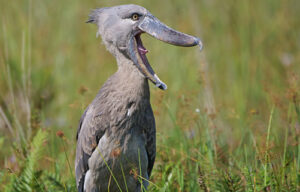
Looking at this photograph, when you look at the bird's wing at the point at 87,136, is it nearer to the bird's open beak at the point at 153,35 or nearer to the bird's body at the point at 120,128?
the bird's body at the point at 120,128

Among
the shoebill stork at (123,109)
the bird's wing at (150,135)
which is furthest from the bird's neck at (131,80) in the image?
the bird's wing at (150,135)

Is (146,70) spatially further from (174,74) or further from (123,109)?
(174,74)

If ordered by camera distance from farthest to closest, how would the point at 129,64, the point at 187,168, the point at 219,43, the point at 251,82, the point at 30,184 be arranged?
the point at 219,43
the point at 251,82
the point at 187,168
the point at 30,184
the point at 129,64

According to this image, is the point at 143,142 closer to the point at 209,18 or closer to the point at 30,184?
the point at 30,184

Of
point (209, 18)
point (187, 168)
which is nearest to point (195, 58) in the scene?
point (209, 18)

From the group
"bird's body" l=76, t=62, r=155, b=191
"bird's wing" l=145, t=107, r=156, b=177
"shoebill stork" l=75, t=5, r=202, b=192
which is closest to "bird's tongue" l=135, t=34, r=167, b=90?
"shoebill stork" l=75, t=5, r=202, b=192

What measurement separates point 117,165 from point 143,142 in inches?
9.8

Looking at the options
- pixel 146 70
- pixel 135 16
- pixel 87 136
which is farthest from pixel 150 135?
pixel 135 16

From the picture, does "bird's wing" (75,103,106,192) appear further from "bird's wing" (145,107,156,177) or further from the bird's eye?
the bird's eye

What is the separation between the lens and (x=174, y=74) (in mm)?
6754

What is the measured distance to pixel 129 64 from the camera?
134 inches

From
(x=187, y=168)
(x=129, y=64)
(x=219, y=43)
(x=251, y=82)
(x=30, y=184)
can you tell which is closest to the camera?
(x=129, y=64)

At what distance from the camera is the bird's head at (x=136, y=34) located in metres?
3.28

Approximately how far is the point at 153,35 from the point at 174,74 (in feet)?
11.3
